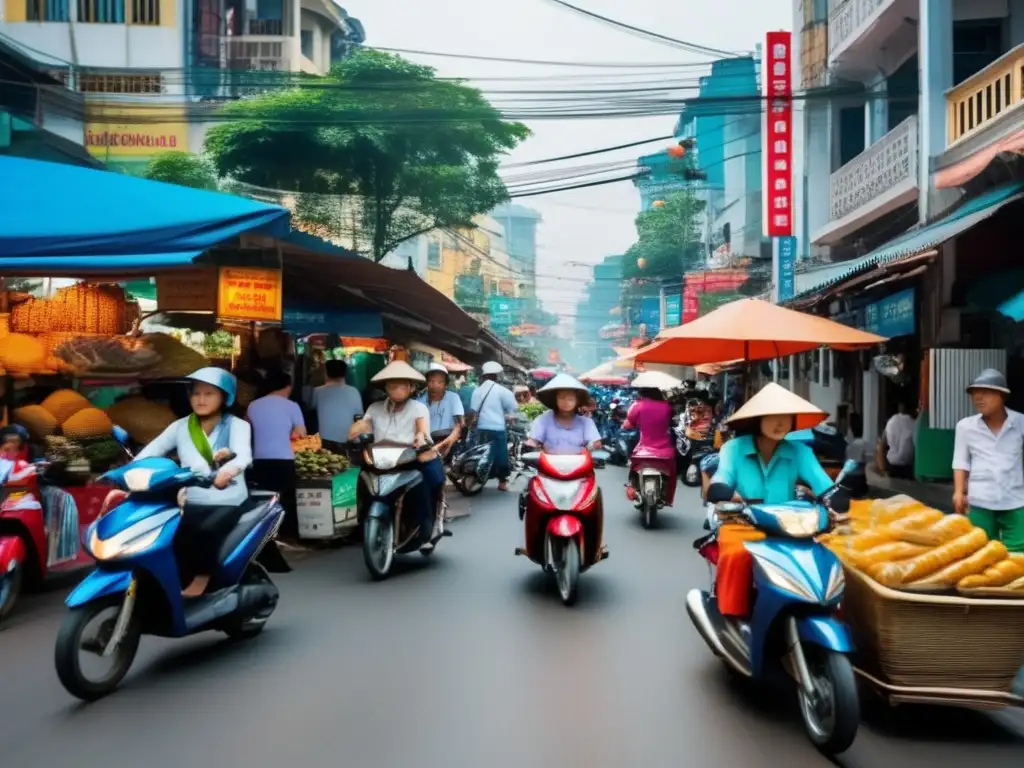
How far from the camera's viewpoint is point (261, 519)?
570 cm

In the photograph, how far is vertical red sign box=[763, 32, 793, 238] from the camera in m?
19.8

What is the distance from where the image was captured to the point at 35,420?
8.09 meters

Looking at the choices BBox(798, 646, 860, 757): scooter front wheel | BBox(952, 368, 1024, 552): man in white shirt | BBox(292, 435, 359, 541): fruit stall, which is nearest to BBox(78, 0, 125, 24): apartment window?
BBox(292, 435, 359, 541): fruit stall

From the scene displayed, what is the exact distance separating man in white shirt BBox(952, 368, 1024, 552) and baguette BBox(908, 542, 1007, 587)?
2179 mm

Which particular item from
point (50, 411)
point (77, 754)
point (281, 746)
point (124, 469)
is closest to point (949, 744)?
point (281, 746)

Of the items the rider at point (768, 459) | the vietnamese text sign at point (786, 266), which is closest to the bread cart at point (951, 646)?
the rider at point (768, 459)

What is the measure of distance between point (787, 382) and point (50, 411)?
21.1 m

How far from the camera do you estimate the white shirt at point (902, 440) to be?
1410 centimetres

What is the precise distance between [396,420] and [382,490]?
0.70m

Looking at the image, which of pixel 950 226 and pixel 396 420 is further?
pixel 950 226

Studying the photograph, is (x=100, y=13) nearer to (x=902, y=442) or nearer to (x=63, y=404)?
(x=63, y=404)

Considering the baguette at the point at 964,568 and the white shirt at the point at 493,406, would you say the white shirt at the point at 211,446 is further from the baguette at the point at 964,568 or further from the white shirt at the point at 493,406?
the white shirt at the point at 493,406

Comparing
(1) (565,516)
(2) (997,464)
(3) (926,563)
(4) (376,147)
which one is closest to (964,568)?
(3) (926,563)

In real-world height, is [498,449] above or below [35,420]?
below
